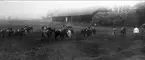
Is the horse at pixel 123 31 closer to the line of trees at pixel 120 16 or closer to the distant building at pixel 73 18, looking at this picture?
the line of trees at pixel 120 16

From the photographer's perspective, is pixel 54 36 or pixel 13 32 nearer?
pixel 13 32

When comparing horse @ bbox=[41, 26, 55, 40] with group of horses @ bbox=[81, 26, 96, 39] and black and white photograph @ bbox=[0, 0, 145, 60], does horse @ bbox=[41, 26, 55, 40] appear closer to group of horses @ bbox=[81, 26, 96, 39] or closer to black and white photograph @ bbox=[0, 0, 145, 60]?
black and white photograph @ bbox=[0, 0, 145, 60]

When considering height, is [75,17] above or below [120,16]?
below

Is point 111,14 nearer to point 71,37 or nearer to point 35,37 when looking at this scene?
point 71,37

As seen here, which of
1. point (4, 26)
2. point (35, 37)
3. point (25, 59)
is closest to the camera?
point (25, 59)

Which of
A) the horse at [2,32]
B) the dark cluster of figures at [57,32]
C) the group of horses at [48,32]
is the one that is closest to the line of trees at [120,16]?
the group of horses at [48,32]

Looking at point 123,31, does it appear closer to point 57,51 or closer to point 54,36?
point 54,36

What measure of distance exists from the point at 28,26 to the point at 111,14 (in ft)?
45.7

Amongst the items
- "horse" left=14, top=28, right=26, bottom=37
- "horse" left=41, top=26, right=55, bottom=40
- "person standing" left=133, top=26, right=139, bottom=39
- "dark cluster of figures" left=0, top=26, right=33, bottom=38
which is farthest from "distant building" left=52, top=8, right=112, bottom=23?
"person standing" left=133, top=26, right=139, bottom=39

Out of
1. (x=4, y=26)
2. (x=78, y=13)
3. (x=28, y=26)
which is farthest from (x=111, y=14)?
(x=4, y=26)

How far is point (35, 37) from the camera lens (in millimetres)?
14375

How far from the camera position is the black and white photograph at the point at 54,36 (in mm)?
11094

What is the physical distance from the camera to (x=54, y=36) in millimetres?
15781

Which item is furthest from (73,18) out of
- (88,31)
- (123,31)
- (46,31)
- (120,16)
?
(120,16)
